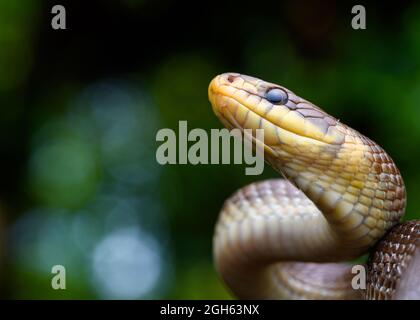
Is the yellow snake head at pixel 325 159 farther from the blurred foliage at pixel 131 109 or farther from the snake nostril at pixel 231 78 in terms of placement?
the blurred foliage at pixel 131 109

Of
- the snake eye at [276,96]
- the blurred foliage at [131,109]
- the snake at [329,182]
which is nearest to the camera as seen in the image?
the snake at [329,182]

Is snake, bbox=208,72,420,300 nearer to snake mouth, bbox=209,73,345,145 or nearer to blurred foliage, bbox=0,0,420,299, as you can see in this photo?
snake mouth, bbox=209,73,345,145

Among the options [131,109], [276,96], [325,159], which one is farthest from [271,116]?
[131,109]

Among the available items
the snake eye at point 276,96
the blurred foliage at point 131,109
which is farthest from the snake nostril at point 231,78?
the blurred foliage at point 131,109

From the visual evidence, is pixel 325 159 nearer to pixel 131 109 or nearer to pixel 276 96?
pixel 276 96

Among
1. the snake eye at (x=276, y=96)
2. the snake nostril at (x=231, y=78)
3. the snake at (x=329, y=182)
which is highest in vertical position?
the snake nostril at (x=231, y=78)

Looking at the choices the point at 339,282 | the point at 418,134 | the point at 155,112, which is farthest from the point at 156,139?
the point at 339,282
